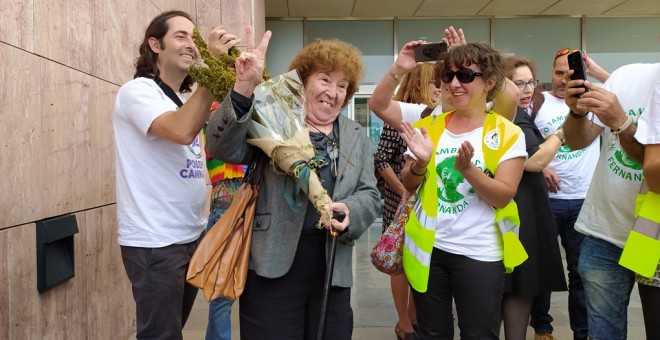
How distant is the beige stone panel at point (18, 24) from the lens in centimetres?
275

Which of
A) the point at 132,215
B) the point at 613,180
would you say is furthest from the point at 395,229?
the point at 132,215

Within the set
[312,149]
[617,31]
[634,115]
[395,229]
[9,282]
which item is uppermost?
[617,31]

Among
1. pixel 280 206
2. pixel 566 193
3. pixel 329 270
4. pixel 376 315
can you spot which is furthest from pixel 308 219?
pixel 376 315

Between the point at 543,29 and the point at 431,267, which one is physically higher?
the point at 543,29

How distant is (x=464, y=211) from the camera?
2.63 meters

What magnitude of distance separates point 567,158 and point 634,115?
1.73 metres

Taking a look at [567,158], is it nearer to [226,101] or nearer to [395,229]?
[395,229]

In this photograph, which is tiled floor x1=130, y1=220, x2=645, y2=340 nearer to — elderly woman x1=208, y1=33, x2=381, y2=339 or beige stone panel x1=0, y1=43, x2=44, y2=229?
beige stone panel x1=0, y1=43, x2=44, y2=229

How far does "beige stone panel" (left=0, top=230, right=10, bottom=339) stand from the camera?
2.70 m

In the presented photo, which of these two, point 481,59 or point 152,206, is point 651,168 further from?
point 152,206

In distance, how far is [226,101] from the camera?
207cm

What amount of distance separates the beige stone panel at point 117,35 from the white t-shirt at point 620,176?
3.16 metres

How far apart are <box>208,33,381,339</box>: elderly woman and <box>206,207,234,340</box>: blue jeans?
1.25 metres

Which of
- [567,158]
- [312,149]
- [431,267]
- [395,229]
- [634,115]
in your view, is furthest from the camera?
[567,158]
